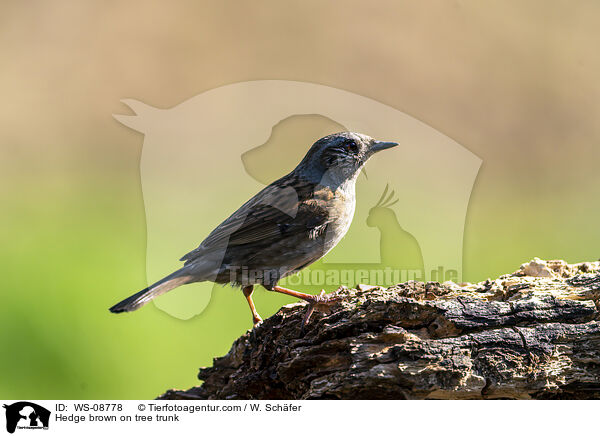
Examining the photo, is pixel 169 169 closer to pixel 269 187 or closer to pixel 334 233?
pixel 269 187

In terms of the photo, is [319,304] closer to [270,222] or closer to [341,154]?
[270,222]

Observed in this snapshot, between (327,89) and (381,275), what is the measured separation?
375 centimetres

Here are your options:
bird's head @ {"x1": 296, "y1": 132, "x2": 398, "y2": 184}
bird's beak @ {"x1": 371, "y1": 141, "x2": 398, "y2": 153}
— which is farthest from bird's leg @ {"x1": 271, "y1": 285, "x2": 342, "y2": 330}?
bird's beak @ {"x1": 371, "y1": 141, "x2": 398, "y2": 153}

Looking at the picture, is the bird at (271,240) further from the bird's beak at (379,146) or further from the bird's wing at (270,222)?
the bird's beak at (379,146)

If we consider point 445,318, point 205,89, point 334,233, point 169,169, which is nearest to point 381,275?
point 334,233

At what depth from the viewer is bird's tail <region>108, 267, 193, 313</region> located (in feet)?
13.4

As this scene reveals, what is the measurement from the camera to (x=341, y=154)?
17.4 feet

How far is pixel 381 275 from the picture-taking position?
6.36 meters

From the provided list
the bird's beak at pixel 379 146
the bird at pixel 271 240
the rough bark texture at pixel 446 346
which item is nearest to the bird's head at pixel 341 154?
the bird's beak at pixel 379 146

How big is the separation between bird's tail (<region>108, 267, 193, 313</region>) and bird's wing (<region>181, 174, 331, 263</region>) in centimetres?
31

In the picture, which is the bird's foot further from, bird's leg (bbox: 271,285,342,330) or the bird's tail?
the bird's tail

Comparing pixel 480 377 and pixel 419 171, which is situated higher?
pixel 419 171
